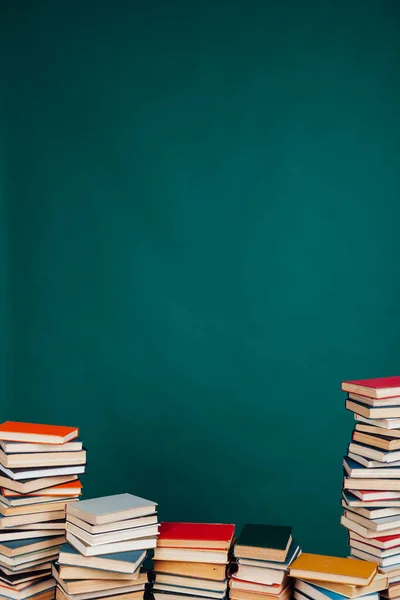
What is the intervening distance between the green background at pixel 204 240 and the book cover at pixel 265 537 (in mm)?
852

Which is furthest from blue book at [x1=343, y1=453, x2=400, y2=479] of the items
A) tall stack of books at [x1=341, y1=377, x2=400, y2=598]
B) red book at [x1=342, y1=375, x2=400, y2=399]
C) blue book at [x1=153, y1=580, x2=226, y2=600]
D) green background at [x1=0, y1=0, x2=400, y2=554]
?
green background at [x1=0, y1=0, x2=400, y2=554]

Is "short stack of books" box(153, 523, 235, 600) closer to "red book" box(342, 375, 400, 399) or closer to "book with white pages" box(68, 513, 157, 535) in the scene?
"book with white pages" box(68, 513, 157, 535)

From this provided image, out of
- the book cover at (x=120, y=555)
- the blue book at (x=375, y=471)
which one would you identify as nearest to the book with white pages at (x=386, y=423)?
the blue book at (x=375, y=471)

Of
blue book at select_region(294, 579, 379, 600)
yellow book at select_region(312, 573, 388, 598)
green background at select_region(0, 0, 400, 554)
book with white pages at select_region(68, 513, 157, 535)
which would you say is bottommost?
blue book at select_region(294, 579, 379, 600)

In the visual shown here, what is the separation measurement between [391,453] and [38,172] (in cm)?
215

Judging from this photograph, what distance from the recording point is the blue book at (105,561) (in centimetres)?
227

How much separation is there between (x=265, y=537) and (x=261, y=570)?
0.39 ft

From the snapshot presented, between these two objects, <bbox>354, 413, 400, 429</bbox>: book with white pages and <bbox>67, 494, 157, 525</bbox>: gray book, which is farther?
<bbox>354, 413, 400, 429</bbox>: book with white pages

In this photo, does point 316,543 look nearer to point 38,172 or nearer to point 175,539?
point 175,539

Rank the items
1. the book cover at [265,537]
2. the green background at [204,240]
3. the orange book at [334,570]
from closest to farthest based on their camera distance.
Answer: the orange book at [334,570]
the book cover at [265,537]
the green background at [204,240]

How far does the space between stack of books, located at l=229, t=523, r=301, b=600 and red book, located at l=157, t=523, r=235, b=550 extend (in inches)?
2.1

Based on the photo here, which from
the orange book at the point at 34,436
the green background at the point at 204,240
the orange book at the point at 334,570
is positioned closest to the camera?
the orange book at the point at 334,570

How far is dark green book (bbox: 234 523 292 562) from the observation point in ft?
7.71

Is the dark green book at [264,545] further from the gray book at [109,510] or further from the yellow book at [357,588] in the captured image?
the gray book at [109,510]
